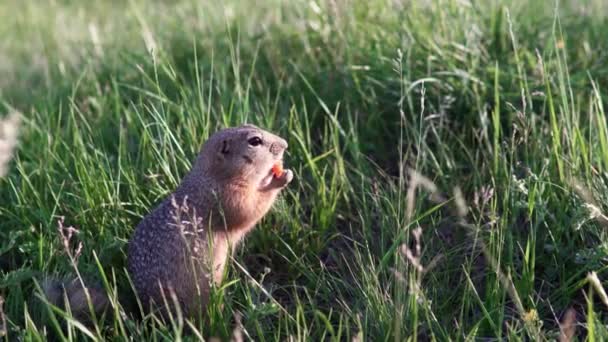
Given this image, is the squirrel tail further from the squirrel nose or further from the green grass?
the squirrel nose

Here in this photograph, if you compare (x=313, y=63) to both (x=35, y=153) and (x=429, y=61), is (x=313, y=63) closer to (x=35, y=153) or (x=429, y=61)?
(x=429, y=61)

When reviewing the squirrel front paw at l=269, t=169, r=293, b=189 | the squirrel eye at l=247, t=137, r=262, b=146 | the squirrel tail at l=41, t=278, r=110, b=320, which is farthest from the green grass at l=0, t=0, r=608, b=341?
the squirrel eye at l=247, t=137, r=262, b=146

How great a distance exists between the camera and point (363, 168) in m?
4.42

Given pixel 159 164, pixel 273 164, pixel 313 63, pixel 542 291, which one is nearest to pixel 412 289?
pixel 542 291

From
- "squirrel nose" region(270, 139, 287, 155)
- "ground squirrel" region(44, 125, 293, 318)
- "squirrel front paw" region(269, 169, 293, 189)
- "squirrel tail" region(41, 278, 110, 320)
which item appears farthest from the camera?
"squirrel nose" region(270, 139, 287, 155)

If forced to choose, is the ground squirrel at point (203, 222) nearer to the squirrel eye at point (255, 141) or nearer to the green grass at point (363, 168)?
the squirrel eye at point (255, 141)

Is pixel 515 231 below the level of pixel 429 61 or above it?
below

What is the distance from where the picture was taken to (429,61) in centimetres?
468

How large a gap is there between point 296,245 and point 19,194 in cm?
140

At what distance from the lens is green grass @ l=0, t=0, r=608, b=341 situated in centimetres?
340

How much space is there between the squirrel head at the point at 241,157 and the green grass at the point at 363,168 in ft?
0.84

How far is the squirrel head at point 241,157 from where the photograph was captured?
12.7ft

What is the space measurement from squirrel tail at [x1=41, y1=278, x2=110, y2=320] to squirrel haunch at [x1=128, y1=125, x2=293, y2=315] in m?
0.21

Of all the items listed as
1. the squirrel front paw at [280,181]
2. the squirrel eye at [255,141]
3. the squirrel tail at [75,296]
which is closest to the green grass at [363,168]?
the squirrel tail at [75,296]
